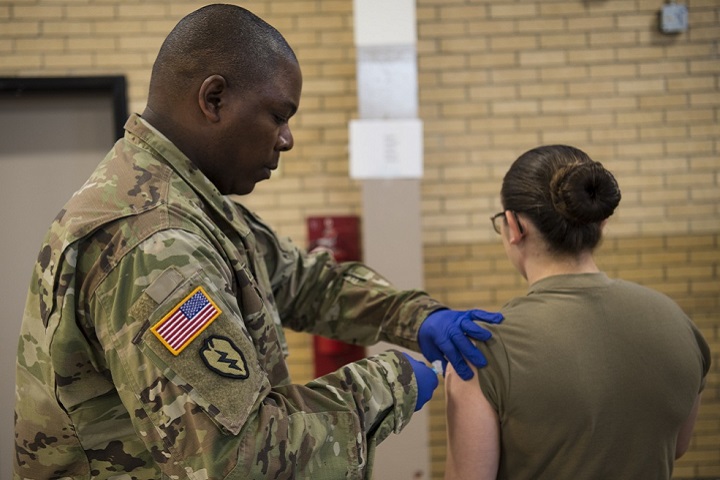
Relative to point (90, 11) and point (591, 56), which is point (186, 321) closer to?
point (90, 11)

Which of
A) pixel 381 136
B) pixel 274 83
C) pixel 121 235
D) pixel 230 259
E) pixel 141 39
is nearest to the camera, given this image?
pixel 121 235

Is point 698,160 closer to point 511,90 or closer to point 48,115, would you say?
point 511,90

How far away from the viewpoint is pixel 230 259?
1507 mm

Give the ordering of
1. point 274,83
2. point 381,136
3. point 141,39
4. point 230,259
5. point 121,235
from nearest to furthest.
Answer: point 121,235 < point 230,259 < point 274,83 < point 381,136 < point 141,39

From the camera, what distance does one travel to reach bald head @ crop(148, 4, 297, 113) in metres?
1.56

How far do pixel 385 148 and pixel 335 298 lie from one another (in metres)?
1.93

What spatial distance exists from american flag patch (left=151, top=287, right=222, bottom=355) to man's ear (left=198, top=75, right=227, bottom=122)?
449 millimetres

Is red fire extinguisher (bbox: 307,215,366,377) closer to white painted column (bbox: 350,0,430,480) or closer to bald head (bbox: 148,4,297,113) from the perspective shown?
white painted column (bbox: 350,0,430,480)

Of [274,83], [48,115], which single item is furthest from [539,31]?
[274,83]

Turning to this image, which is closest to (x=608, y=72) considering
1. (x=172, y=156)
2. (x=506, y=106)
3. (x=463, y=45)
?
(x=506, y=106)

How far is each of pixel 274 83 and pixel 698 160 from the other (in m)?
3.81

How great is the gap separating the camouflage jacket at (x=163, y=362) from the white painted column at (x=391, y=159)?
2.46 m

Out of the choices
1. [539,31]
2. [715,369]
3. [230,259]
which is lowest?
[715,369]

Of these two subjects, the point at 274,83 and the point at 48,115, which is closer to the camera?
the point at 274,83
